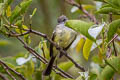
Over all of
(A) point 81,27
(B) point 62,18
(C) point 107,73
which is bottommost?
(B) point 62,18

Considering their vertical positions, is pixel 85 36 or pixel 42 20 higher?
pixel 85 36

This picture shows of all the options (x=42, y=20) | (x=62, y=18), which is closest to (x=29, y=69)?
(x=62, y=18)

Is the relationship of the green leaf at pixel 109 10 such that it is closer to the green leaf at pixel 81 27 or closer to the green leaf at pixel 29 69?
the green leaf at pixel 81 27

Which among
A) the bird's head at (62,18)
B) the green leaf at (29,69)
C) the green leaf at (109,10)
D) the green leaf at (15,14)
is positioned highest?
the green leaf at (109,10)

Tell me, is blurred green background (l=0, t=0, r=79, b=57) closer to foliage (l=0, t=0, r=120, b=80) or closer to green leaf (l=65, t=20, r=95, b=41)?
foliage (l=0, t=0, r=120, b=80)

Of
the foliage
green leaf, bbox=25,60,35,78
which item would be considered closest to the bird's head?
the foliage

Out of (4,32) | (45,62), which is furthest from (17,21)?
(45,62)

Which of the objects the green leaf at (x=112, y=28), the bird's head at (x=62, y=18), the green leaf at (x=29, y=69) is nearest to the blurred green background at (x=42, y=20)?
the bird's head at (x=62, y=18)

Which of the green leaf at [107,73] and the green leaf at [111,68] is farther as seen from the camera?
the green leaf at [107,73]

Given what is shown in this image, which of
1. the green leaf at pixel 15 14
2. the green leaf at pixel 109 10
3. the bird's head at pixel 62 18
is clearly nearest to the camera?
the green leaf at pixel 109 10

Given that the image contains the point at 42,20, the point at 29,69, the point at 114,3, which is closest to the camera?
the point at 114,3

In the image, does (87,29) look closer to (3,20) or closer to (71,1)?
(3,20)

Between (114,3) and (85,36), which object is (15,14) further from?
(114,3)

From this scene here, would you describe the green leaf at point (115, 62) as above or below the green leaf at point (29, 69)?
above
